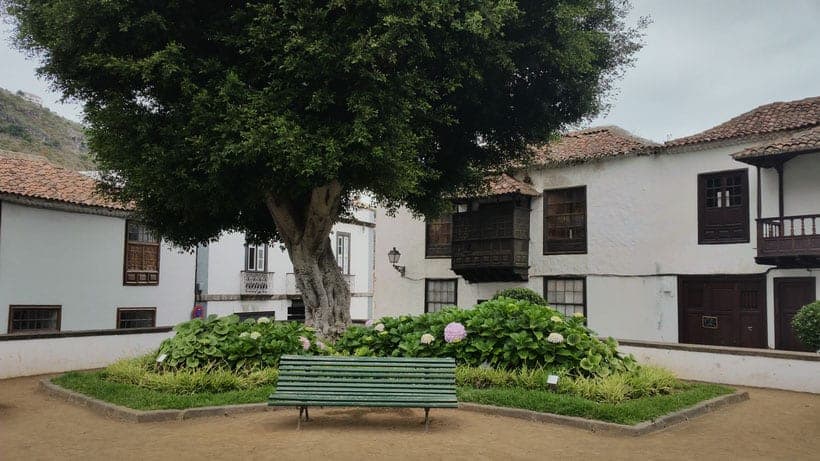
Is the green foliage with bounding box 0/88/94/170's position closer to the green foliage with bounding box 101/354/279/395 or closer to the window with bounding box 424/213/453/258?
the window with bounding box 424/213/453/258

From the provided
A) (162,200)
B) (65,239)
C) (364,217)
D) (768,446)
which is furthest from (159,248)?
(768,446)

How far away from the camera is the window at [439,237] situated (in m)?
24.7

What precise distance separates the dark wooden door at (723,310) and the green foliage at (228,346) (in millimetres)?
12115

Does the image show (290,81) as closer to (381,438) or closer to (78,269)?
(381,438)

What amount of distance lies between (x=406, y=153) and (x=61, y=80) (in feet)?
22.3

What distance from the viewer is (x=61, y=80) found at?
525 inches

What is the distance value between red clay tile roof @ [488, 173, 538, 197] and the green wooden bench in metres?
13.9

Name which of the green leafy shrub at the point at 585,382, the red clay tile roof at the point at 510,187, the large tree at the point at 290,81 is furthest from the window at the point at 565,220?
the green leafy shrub at the point at 585,382

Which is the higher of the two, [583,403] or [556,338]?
[556,338]

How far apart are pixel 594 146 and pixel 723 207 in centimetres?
459

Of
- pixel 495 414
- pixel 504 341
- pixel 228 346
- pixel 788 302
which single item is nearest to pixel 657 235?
pixel 788 302

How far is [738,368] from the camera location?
1283 centimetres

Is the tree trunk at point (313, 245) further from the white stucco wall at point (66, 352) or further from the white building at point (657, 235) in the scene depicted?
the white building at point (657, 235)

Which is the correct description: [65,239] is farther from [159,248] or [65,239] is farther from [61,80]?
[61,80]
